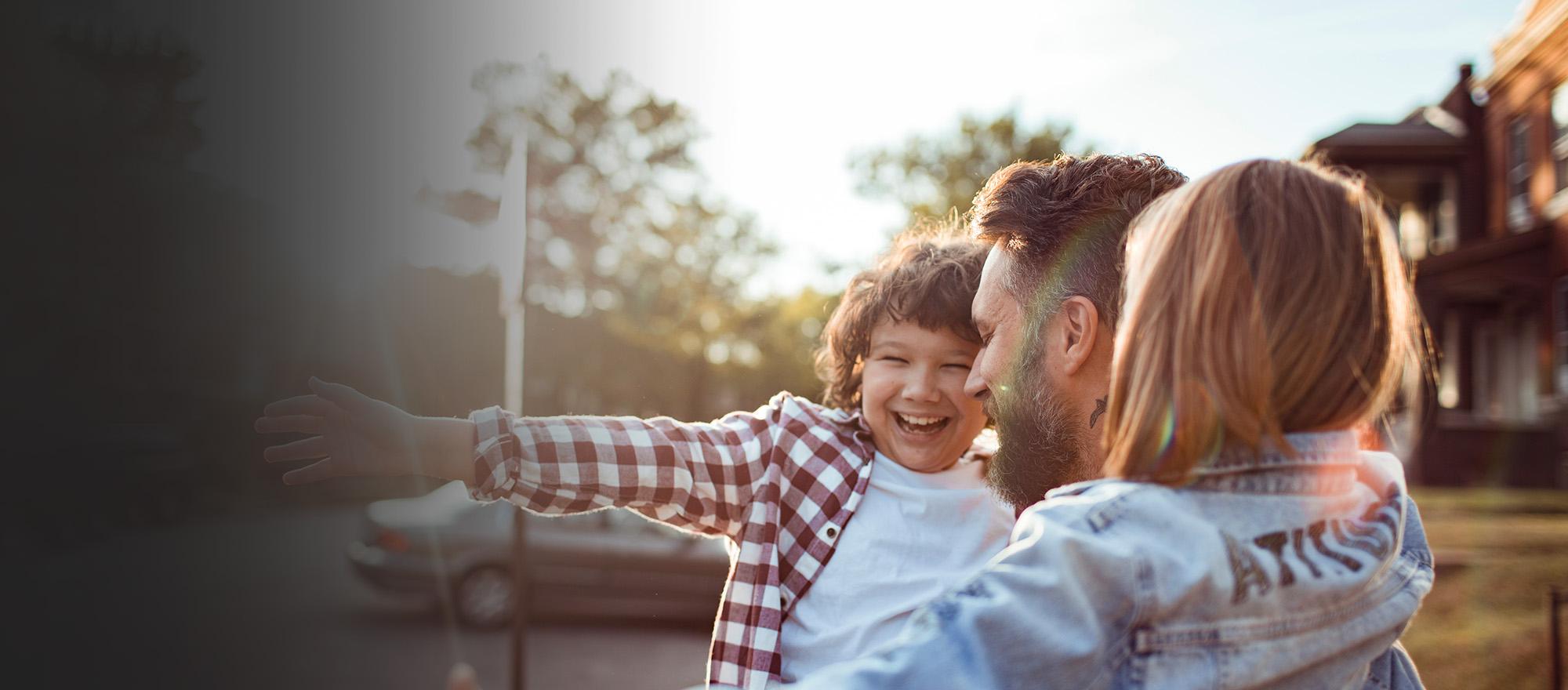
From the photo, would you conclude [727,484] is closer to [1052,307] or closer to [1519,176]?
[1052,307]

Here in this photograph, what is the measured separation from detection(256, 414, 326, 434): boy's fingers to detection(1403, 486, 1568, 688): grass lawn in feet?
21.8

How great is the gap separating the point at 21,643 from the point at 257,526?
27.1 feet

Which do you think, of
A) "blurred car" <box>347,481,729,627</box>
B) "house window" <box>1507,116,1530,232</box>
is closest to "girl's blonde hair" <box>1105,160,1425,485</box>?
"blurred car" <box>347,481,729,627</box>

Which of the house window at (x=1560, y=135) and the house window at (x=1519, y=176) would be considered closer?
the house window at (x=1560, y=135)

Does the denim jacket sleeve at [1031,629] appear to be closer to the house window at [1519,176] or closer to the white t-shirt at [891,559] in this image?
the white t-shirt at [891,559]

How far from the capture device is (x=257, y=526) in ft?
50.3

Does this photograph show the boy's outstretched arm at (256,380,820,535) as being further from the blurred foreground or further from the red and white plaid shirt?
the blurred foreground

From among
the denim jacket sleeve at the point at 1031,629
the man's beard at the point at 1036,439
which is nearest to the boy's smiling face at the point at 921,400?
the man's beard at the point at 1036,439

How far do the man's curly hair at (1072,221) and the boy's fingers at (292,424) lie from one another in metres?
1.17

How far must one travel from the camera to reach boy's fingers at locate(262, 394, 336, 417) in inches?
58.7

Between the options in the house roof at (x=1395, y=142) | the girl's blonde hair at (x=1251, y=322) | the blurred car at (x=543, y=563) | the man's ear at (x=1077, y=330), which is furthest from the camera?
the house roof at (x=1395, y=142)

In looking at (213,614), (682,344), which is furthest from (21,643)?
(682,344)

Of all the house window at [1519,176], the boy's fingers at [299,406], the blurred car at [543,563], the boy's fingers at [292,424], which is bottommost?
the blurred car at [543,563]

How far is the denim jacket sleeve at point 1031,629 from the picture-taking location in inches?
35.9
